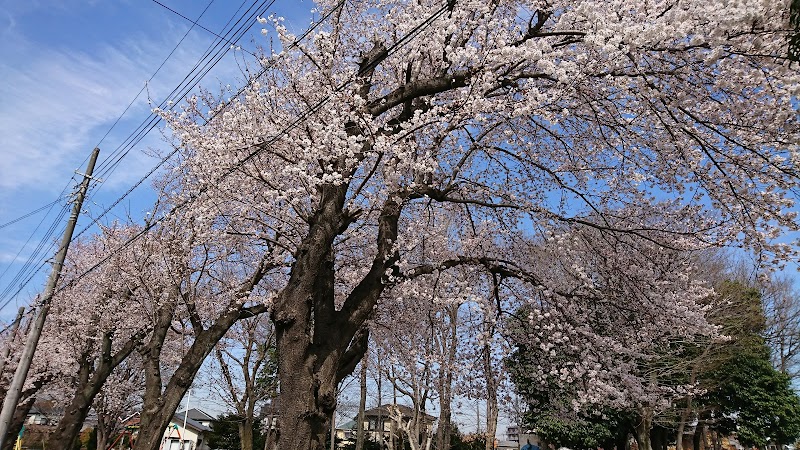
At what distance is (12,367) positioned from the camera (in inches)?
665

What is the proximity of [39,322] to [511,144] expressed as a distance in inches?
356

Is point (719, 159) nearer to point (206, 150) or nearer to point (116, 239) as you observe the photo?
point (206, 150)

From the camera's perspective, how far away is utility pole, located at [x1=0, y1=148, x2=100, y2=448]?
334 inches

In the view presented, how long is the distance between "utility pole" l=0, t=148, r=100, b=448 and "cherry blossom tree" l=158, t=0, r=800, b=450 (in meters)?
4.11

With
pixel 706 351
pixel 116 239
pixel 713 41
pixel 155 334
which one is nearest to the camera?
pixel 713 41

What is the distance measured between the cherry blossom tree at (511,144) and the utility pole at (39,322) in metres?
4.11

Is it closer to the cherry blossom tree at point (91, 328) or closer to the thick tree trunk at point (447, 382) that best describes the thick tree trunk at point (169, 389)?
the cherry blossom tree at point (91, 328)

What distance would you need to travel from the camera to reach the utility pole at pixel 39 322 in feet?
27.9

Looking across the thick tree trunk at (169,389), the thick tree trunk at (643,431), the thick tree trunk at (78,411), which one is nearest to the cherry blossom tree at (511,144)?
the thick tree trunk at (169,389)

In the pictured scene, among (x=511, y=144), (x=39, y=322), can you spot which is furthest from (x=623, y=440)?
(x=39, y=322)

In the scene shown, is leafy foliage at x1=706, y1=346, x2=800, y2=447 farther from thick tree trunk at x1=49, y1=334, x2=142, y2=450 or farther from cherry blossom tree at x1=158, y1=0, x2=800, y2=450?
thick tree trunk at x1=49, y1=334, x2=142, y2=450

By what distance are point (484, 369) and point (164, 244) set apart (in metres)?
6.57

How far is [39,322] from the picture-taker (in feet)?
30.3

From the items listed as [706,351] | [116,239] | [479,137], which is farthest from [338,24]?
[706,351]
